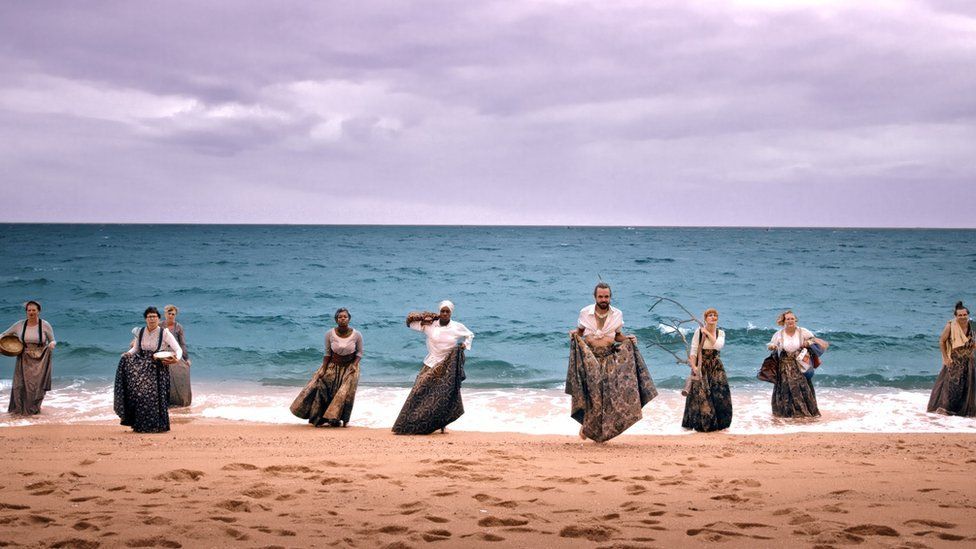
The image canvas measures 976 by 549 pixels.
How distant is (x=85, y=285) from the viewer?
3475 centimetres

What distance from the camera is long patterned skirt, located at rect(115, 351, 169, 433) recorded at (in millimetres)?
9406

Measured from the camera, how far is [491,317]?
2788 cm

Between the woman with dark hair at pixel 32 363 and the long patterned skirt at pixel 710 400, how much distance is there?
8077 mm

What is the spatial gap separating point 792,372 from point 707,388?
4.61ft

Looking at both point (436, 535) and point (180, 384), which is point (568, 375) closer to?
point (436, 535)

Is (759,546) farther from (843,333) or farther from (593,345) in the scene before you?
(843,333)

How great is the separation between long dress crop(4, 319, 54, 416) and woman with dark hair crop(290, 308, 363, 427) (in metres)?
3.45

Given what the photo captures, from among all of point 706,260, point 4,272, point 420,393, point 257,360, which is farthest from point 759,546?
point 706,260

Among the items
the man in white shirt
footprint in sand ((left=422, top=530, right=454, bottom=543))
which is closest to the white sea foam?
the man in white shirt

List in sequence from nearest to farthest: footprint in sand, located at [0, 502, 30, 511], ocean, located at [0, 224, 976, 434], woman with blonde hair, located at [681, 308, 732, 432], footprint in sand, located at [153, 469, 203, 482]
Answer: footprint in sand, located at [0, 502, 30, 511] → footprint in sand, located at [153, 469, 203, 482] → woman with blonde hair, located at [681, 308, 732, 432] → ocean, located at [0, 224, 976, 434]

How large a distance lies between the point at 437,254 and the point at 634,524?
5494 cm

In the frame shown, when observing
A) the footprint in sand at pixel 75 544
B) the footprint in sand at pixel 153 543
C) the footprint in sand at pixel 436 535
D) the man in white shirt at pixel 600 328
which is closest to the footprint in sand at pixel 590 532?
the footprint in sand at pixel 436 535

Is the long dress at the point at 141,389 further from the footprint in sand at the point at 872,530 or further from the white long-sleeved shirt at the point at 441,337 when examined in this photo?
the footprint in sand at the point at 872,530

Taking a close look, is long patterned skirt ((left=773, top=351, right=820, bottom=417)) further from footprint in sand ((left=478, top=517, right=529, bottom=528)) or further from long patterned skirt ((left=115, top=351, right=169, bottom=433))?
long patterned skirt ((left=115, top=351, right=169, bottom=433))
